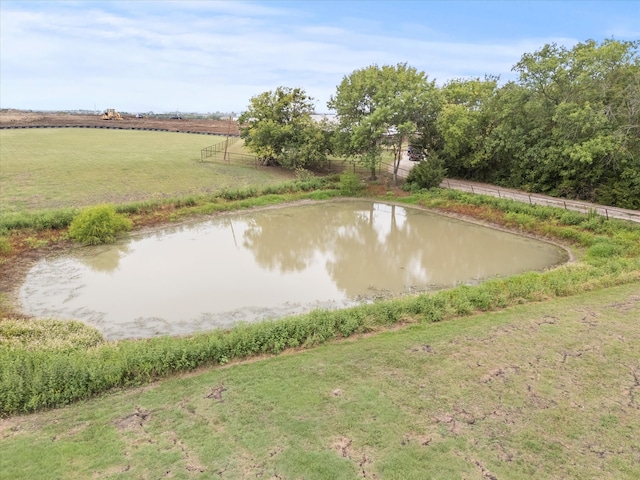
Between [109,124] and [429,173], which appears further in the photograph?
[109,124]

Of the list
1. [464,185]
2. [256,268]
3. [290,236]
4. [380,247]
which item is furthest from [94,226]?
[464,185]

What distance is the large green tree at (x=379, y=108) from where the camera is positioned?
2522 centimetres

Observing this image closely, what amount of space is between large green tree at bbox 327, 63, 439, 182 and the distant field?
6.73 m

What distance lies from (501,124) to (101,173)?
27.5 metres

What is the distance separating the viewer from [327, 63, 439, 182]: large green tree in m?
25.2

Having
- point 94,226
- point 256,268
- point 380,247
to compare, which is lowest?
point 256,268

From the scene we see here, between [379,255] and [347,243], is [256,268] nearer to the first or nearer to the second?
[347,243]

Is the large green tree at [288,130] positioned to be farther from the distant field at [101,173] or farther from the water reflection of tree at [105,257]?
the water reflection of tree at [105,257]

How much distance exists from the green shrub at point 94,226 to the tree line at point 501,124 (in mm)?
15496

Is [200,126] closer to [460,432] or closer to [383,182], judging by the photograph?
[383,182]

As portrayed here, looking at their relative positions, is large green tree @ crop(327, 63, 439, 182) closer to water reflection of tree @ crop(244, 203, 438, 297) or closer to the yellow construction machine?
water reflection of tree @ crop(244, 203, 438, 297)

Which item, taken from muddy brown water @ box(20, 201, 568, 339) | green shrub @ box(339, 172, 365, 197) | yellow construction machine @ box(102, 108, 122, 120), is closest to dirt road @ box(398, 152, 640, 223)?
muddy brown water @ box(20, 201, 568, 339)

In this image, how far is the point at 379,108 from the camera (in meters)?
25.0

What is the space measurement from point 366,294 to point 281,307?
9.72 feet
